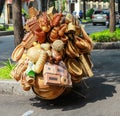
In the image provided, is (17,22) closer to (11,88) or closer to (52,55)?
(11,88)

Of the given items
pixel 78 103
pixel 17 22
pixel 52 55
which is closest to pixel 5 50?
pixel 17 22

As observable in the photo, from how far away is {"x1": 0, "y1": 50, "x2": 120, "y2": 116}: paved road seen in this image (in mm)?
7410

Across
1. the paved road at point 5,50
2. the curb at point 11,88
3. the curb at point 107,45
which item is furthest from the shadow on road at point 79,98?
the curb at point 107,45

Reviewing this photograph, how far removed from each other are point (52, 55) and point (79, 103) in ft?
3.29

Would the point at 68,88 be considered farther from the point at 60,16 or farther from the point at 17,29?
the point at 17,29

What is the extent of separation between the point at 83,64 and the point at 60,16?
2.98 ft

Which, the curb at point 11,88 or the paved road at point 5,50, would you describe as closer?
the curb at point 11,88

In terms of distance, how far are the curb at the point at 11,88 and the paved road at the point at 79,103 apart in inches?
3.0

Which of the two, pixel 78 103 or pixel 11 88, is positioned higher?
pixel 11 88

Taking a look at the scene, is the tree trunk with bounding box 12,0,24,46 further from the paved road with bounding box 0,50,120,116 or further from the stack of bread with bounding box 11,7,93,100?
the stack of bread with bounding box 11,7,93,100

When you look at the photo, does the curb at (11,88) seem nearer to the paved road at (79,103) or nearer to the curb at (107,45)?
the paved road at (79,103)

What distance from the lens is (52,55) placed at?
7469 millimetres

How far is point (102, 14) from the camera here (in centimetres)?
4759

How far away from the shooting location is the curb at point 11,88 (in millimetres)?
8539
